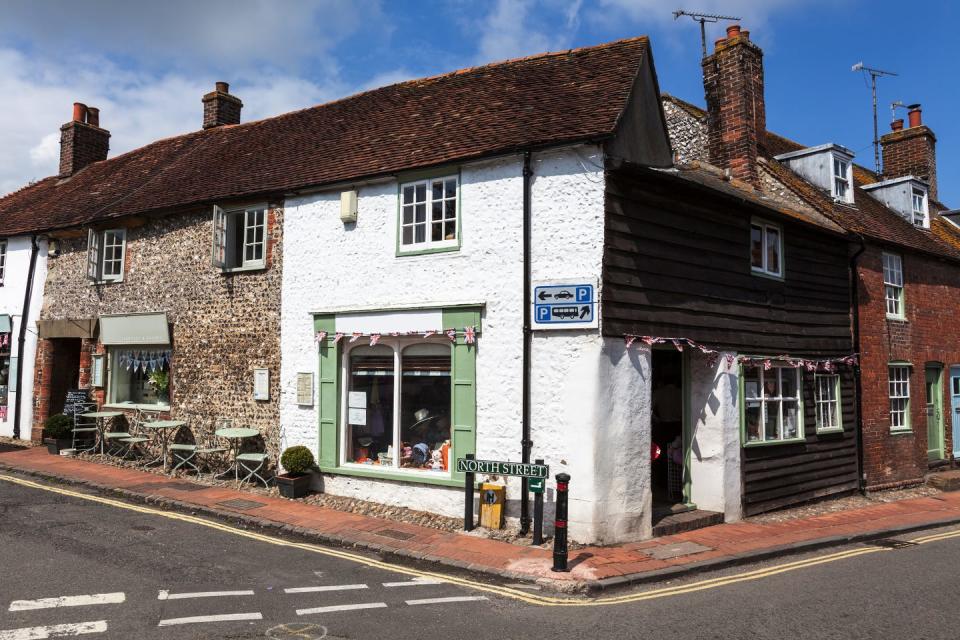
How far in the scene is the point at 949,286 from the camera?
17453 millimetres

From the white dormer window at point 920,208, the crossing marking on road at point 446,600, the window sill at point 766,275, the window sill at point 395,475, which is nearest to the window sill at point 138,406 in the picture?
the window sill at point 395,475

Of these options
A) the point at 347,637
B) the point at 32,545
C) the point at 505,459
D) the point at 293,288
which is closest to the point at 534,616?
the point at 347,637

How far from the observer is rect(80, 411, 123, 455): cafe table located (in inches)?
575

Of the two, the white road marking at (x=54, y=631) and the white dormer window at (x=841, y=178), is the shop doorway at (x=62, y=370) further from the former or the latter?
the white dormer window at (x=841, y=178)

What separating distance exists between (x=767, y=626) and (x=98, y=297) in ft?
48.9

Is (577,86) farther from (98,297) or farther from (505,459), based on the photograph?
(98,297)

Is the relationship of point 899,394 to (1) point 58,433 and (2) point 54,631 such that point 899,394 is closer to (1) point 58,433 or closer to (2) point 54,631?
(2) point 54,631

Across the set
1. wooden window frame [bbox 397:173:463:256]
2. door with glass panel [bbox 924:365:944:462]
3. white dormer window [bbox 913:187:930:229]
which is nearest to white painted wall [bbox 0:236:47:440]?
wooden window frame [bbox 397:173:463:256]

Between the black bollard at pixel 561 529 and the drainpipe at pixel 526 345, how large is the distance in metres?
1.48

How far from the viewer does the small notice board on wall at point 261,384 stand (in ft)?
40.9

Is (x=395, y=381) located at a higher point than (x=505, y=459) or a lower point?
higher

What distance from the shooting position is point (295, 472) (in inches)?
453

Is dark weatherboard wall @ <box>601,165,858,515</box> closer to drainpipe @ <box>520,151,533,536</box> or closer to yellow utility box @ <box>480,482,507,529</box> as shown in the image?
drainpipe @ <box>520,151,533,536</box>

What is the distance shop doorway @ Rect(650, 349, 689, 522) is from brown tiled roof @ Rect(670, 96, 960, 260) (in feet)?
16.7
